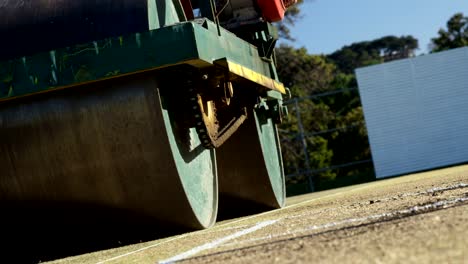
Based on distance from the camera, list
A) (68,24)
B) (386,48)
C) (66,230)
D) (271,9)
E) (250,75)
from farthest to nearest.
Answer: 1. (386,48)
2. (271,9)
3. (250,75)
4. (66,230)
5. (68,24)

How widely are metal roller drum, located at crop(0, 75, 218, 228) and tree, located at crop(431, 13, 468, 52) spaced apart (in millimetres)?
52750

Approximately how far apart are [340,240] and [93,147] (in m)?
2.81

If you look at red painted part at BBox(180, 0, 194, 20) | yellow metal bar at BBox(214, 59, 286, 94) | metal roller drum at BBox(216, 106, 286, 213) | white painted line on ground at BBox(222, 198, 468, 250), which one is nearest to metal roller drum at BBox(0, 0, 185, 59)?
yellow metal bar at BBox(214, 59, 286, 94)

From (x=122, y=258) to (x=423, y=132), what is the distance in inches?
720

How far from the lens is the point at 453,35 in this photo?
59406 millimetres

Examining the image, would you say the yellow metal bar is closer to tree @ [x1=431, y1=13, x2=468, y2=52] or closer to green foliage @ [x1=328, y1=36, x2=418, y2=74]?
tree @ [x1=431, y1=13, x2=468, y2=52]

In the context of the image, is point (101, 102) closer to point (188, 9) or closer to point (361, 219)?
point (361, 219)

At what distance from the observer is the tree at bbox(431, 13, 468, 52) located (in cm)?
5838

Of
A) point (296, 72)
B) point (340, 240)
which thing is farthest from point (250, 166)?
point (296, 72)

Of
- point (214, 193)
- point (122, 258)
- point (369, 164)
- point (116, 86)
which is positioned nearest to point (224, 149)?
point (214, 193)

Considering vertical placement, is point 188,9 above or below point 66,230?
above

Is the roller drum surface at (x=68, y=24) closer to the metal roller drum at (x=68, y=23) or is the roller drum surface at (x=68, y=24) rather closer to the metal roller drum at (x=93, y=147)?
the metal roller drum at (x=68, y=23)

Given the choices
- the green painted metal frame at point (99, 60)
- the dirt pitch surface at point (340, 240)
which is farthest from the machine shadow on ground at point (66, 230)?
the green painted metal frame at point (99, 60)

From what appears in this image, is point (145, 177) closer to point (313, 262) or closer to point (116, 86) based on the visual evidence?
point (116, 86)
